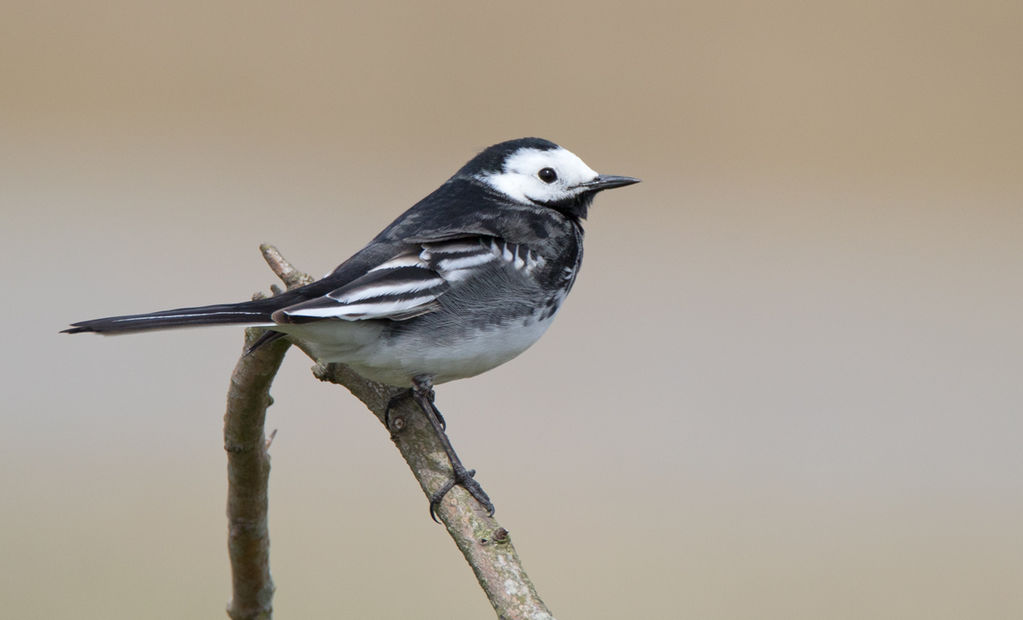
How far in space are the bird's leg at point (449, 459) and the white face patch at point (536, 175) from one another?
93 centimetres

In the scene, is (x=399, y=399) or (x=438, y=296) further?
(x=399, y=399)

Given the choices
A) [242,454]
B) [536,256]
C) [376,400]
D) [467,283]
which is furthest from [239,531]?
[536,256]

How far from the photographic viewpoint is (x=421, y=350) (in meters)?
3.03

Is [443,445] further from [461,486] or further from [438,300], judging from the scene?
[438,300]

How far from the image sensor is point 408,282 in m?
3.01

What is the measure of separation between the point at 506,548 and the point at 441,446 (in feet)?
2.18

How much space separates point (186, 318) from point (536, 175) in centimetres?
168

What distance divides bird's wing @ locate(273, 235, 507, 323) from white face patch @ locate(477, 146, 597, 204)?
0.58 m

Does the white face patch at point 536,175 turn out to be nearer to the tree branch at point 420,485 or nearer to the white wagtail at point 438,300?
the white wagtail at point 438,300

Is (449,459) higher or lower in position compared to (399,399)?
lower

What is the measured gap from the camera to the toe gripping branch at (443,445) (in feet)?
9.16

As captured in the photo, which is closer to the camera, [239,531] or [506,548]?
[506,548]

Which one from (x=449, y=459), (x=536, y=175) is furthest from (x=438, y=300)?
(x=536, y=175)

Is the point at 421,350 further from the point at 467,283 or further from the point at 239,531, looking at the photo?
the point at 239,531
